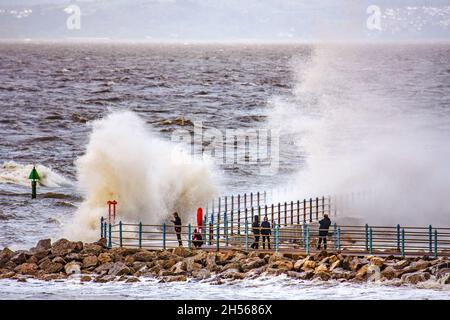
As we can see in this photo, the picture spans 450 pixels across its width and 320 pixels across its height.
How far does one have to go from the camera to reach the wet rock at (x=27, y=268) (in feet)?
89.6

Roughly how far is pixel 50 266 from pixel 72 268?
591 millimetres

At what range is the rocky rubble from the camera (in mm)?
25641

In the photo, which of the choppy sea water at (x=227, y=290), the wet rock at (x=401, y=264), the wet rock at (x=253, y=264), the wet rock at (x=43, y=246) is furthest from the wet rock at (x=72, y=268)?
the wet rock at (x=401, y=264)

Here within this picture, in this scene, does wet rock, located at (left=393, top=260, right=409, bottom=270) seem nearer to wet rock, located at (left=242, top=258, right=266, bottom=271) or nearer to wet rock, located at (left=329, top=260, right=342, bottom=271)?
wet rock, located at (left=329, top=260, right=342, bottom=271)

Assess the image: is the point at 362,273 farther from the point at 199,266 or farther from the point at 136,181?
the point at 136,181

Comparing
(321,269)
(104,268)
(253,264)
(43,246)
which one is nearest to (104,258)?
(104,268)

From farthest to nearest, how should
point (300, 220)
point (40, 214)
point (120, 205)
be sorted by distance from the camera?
point (40, 214)
point (120, 205)
point (300, 220)

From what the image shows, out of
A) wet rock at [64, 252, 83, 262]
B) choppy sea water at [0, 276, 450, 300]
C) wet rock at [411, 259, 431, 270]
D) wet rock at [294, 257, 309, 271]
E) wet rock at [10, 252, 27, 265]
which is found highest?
wet rock at [411, 259, 431, 270]

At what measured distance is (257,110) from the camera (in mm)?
84625

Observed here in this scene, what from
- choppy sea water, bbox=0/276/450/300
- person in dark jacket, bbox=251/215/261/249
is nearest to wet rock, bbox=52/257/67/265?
choppy sea water, bbox=0/276/450/300

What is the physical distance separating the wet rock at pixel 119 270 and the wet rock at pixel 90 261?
23.0 inches
